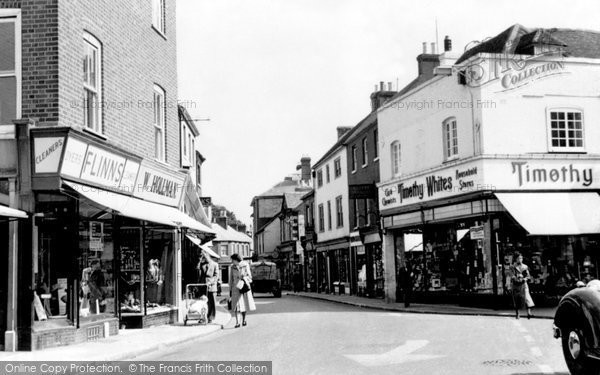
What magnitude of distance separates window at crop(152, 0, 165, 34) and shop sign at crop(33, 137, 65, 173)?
696 centimetres

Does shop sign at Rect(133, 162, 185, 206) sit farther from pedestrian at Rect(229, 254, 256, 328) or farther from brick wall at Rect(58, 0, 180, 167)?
pedestrian at Rect(229, 254, 256, 328)

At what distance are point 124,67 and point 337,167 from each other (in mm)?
26640

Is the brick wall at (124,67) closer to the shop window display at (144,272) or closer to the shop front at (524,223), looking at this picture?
the shop window display at (144,272)

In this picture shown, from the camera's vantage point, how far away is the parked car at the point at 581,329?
298 inches

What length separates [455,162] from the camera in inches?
949

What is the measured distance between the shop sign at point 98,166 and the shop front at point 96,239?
0.07 feet

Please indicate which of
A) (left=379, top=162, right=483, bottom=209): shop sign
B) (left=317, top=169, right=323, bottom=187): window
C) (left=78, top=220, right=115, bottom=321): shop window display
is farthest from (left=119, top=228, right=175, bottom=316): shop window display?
(left=317, top=169, right=323, bottom=187): window

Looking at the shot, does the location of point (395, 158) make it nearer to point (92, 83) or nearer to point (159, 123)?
point (159, 123)

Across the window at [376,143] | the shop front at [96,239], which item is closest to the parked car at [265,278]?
the window at [376,143]

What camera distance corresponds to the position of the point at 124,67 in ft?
53.0

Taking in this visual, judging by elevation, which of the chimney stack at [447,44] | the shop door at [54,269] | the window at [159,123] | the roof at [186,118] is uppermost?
the chimney stack at [447,44]

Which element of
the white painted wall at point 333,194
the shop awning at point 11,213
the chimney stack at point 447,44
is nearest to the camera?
the shop awning at point 11,213

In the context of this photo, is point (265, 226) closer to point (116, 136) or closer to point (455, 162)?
point (455, 162)

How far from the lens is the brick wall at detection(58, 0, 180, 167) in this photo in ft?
43.3
